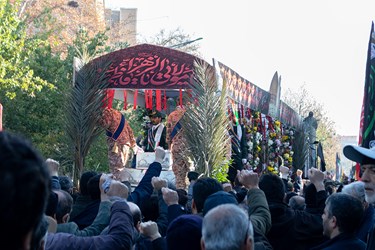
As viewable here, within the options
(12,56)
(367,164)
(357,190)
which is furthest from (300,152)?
(367,164)

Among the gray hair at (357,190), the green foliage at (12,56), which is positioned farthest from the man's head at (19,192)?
the green foliage at (12,56)

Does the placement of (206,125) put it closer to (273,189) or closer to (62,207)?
(273,189)

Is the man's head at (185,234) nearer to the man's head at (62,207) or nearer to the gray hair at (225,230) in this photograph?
the gray hair at (225,230)

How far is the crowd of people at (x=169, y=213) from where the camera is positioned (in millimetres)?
1839

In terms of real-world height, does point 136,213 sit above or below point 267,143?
below

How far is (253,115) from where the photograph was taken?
66.6 ft

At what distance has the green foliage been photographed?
68.4 ft

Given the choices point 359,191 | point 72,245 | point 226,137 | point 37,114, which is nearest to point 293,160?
point 37,114

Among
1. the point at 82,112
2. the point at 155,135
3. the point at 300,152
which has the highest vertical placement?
the point at 82,112

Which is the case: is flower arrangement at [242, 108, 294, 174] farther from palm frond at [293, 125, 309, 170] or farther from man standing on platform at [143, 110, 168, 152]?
man standing on platform at [143, 110, 168, 152]

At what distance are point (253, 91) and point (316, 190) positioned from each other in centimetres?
1150

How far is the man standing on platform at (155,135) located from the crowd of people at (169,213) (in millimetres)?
8757

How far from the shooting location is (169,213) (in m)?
5.95

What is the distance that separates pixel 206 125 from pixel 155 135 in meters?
3.66
